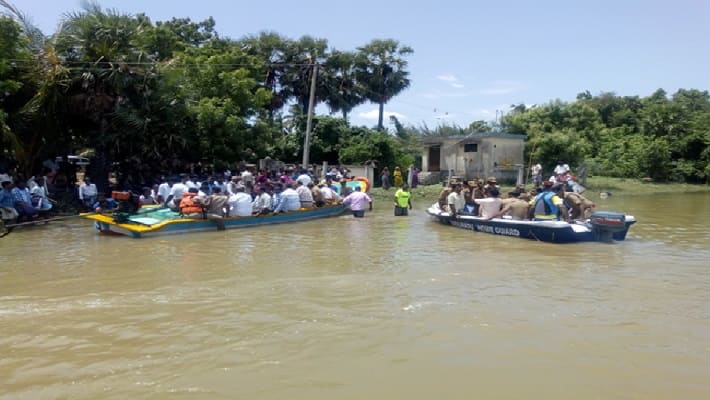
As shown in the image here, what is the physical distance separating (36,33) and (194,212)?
8.68 metres

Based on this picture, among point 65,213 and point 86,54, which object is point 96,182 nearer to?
point 65,213

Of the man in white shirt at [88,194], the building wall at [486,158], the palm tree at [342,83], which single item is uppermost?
the palm tree at [342,83]

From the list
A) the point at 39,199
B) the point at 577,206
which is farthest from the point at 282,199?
the point at 577,206

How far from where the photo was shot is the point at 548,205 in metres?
13.0

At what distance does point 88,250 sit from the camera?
37.4 feet

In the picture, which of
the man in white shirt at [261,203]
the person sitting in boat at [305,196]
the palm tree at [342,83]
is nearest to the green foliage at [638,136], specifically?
the palm tree at [342,83]

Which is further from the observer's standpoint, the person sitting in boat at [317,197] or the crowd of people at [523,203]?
the person sitting in boat at [317,197]

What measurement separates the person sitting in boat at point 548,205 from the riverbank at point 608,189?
35.5 feet

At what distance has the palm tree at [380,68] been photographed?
121ft

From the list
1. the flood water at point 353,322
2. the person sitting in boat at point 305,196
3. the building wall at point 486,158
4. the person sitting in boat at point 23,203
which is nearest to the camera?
the flood water at point 353,322

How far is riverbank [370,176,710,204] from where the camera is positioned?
25233 millimetres

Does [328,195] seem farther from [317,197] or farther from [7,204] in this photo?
[7,204]

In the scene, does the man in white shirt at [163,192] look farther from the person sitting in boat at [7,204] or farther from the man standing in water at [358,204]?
the man standing in water at [358,204]

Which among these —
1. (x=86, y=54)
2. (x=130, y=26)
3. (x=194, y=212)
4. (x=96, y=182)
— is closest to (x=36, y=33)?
(x=86, y=54)
